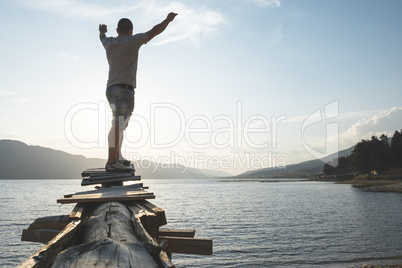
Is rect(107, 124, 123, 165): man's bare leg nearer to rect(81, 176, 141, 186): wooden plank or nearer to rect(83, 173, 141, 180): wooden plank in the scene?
rect(83, 173, 141, 180): wooden plank

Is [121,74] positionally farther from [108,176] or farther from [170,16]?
[108,176]

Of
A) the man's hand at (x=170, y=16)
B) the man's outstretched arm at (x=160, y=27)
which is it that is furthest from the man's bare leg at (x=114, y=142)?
the man's hand at (x=170, y=16)

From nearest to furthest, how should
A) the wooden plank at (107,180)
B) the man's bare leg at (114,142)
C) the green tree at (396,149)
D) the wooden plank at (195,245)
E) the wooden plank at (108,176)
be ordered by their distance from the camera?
the wooden plank at (195,245) < the wooden plank at (107,180) < the wooden plank at (108,176) < the man's bare leg at (114,142) < the green tree at (396,149)

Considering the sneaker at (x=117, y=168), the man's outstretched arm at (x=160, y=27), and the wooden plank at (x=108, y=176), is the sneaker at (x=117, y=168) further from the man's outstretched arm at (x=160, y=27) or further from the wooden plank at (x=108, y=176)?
the man's outstretched arm at (x=160, y=27)

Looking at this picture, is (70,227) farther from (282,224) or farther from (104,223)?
(282,224)

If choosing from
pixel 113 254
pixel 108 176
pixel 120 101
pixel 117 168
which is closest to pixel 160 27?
pixel 120 101

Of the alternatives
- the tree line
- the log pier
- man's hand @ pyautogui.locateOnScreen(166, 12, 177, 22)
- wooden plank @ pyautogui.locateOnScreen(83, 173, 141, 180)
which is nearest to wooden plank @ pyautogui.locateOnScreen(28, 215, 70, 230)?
the log pier

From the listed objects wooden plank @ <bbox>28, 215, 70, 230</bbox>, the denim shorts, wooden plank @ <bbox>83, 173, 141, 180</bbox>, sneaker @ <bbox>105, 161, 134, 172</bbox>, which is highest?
the denim shorts

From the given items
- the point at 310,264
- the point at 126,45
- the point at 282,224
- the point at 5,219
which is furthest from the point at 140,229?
the point at 5,219

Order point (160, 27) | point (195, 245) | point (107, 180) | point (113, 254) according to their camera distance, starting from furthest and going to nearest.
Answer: point (160, 27)
point (107, 180)
point (195, 245)
point (113, 254)

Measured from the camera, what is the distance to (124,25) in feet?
22.0

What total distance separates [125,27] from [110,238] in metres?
5.23

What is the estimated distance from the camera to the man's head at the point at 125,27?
263 inches

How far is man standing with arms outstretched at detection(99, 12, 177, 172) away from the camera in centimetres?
650
